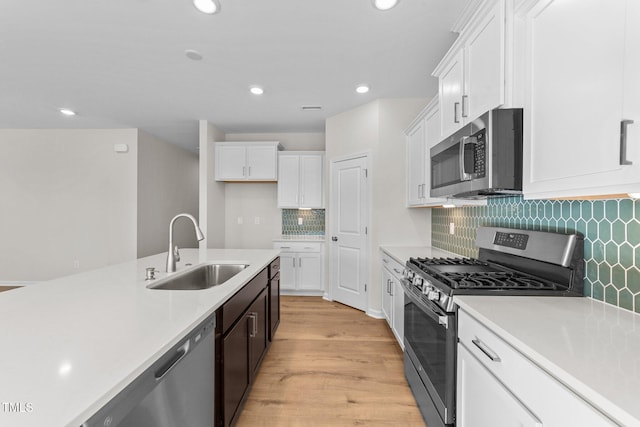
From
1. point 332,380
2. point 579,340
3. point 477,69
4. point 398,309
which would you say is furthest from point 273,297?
point 477,69

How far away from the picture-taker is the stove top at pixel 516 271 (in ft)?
4.26

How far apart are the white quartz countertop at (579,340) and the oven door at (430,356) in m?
0.23

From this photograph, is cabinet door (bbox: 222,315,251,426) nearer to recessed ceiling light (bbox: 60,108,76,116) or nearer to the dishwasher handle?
the dishwasher handle

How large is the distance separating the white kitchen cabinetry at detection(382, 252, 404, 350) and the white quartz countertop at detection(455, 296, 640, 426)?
1247 mm

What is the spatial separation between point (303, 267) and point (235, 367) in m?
2.81

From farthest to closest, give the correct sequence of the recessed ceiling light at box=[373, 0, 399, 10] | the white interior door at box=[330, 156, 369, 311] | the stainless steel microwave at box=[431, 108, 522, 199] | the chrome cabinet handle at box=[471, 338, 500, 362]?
the white interior door at box=[330, 156, 369, 311] → the recessed ceiling light at box=[373, 0, 399, 10] → the stainless steel microwave at box=[431, 108, 522, 199] → the chrome cabinet handle at box=[471, 338, 500, 362]

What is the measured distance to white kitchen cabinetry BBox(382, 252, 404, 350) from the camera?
2455mm

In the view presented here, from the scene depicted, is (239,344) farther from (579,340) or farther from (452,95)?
(452,95)

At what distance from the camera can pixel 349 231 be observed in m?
3.79

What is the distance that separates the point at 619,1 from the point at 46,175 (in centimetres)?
689

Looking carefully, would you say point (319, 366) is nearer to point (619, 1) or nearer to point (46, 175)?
point (619, 1)

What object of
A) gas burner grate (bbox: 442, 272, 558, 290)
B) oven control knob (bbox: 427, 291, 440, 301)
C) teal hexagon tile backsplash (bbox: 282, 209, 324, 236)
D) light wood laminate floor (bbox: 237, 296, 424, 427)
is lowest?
light wood laminate floor (bbox: 237, 296, 424, 427)

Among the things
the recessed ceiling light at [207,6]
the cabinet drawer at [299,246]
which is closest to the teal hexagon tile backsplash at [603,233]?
the recessed ceiling light at [207,6]

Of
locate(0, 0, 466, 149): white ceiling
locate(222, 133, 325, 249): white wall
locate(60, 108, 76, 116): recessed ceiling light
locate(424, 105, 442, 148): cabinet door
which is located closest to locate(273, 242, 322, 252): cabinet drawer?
locate(222, 133, 325, 249): white wall
